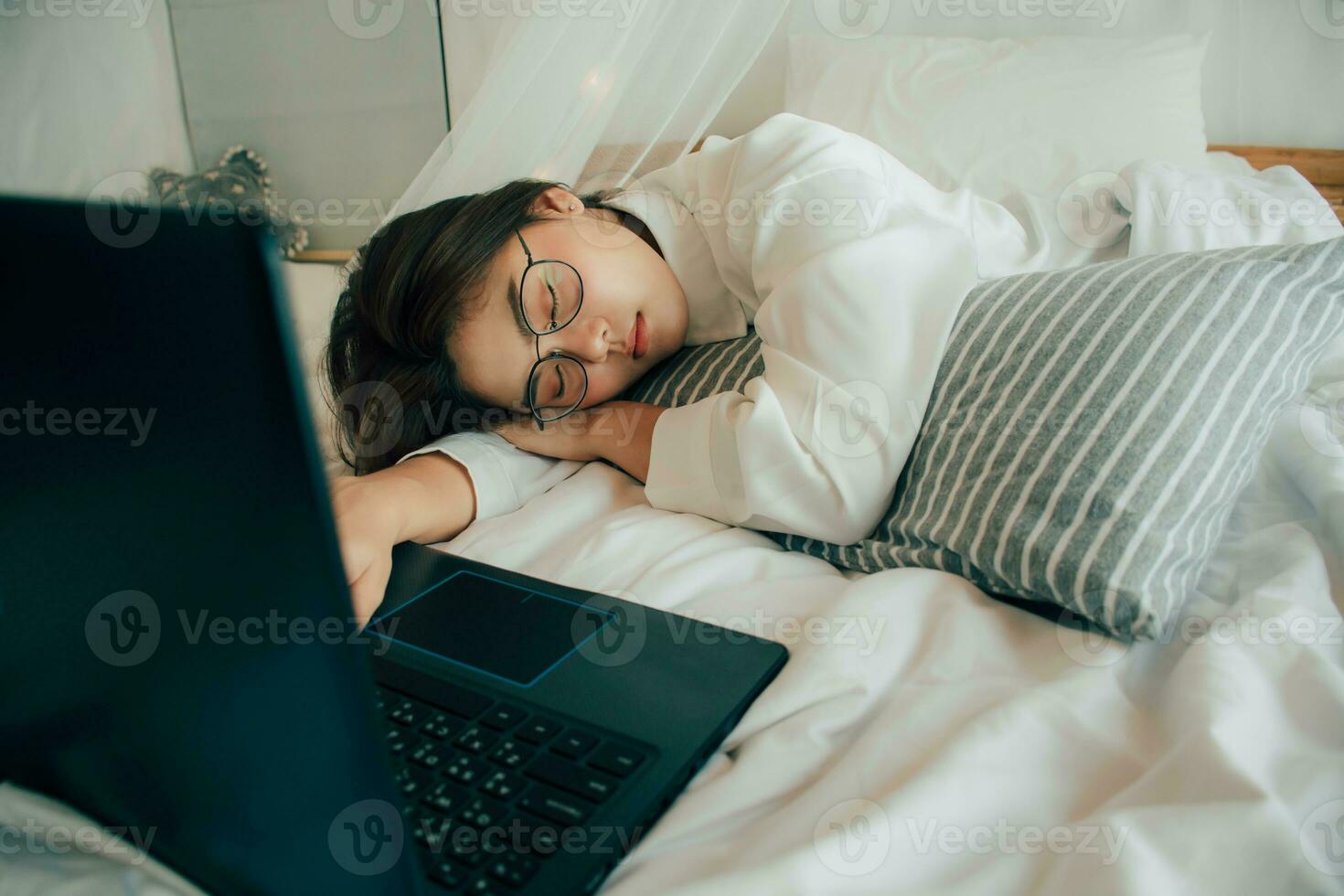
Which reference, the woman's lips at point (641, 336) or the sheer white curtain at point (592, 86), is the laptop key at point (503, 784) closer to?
the woman's lips at point (641, 336)

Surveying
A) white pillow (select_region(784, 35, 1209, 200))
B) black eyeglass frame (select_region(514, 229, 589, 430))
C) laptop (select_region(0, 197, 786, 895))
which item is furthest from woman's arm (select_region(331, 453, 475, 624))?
white pillow (select_region(784, 35, 1209, 200))

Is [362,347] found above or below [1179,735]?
below

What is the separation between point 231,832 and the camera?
12.5 inches

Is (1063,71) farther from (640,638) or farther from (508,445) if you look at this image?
(640,638)

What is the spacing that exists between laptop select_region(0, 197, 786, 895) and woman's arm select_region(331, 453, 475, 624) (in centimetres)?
22

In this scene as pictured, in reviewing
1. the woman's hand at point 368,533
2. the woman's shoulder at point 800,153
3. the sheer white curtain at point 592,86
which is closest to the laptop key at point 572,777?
the woman's hand at point 368,533

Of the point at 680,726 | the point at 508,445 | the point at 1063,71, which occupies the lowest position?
the point at 508,445

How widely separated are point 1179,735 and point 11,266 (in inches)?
20.2

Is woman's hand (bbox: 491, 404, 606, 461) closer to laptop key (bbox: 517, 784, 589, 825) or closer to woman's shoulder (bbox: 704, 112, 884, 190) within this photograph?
woman's shoulder (bbox: 704, 112, 884, 190)

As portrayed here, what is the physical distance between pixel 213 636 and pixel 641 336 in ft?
2.43

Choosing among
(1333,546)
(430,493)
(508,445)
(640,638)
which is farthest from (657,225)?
(1333,546)

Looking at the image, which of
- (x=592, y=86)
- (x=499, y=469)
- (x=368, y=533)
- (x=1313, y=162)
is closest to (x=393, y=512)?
(x=368, y=533)

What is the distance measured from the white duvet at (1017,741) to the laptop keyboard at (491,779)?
44 millimetres

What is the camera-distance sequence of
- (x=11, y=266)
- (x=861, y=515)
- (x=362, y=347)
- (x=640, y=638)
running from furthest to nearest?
(x=362, y=347) → (x=861, y=515) → (x=640, y=638) → (x=11, y=266)
